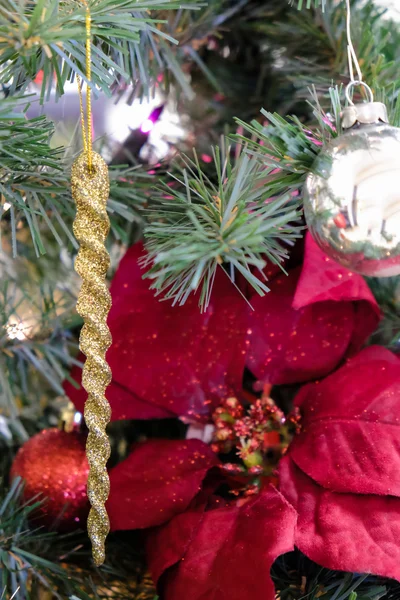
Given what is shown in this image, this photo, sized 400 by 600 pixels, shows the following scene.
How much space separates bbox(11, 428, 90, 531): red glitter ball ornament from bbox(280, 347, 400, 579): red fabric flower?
5.9 inches

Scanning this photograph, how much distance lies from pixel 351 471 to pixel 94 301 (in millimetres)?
166

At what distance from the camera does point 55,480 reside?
0.40 metres

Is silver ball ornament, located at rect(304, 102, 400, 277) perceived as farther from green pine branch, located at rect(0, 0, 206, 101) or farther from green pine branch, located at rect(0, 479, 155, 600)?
green pine branch, located at rect(0, 479, 155, 600)

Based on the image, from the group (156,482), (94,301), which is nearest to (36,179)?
(94,301)

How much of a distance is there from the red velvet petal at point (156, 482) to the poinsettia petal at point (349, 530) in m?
0.06

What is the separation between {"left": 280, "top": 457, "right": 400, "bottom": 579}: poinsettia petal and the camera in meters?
0.29

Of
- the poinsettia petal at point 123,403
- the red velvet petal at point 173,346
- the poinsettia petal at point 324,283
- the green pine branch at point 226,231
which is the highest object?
the green pine branch at point 226,231

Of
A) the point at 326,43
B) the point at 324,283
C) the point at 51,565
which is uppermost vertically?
the point at 326,43

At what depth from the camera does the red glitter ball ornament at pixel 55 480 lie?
395 millimetres

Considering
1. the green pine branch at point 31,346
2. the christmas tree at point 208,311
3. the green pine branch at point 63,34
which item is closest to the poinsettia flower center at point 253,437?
the christmas tree at point 208,311

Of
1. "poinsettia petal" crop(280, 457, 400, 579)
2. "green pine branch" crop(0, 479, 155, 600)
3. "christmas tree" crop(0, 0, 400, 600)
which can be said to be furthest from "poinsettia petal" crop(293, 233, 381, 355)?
"green pine branch" crop(0, 479, 155, 600)

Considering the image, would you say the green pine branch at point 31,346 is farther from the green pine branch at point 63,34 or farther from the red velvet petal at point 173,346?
the green pine branch at point 63,34

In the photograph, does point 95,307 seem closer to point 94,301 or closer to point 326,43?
point 94,301

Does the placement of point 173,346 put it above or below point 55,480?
above
